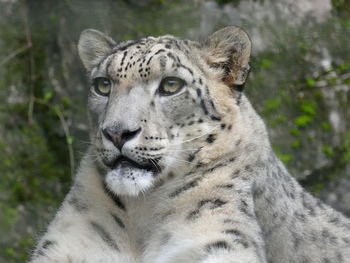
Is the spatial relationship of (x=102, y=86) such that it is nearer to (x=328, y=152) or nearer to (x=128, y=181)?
(x=128, y=181)

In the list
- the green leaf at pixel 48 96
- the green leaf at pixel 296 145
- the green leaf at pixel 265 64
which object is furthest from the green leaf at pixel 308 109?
the green leaf at pixel 48 96

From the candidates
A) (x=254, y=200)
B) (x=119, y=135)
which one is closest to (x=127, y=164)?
(x=119, y=135)

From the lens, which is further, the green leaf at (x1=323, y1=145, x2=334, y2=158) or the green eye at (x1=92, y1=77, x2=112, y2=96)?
the green leaf at (x1=323, y1=145, x2=334, y2=158)

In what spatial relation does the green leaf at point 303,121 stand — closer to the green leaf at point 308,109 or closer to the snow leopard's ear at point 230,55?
the green leaf at point 308,109

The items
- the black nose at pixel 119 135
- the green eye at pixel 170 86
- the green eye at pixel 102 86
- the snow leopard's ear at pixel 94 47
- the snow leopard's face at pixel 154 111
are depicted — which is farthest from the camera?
the snow leopard's ear at pixel 94 47

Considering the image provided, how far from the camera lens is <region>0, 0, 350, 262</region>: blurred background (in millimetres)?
8766

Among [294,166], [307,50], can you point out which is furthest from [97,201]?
[307,50]

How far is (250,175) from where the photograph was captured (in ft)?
16.4

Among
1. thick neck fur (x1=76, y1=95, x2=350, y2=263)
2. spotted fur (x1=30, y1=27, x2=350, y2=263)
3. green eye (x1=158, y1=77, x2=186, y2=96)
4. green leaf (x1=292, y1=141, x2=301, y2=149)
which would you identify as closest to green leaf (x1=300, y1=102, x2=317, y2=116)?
green leaf (x1=292, y1=141, x2=301, y2=149)

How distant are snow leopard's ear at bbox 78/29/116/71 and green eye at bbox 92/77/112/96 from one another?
417mm

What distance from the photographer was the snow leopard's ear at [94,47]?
18.2ft

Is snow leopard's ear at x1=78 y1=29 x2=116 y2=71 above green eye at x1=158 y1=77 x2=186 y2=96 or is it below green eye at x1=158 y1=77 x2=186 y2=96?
above

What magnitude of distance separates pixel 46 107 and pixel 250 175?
177 inches

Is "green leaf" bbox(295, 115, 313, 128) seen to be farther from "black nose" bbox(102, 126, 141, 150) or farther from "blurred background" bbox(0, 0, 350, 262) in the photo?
"black nose" bbox(102, 126, 141, 150)
